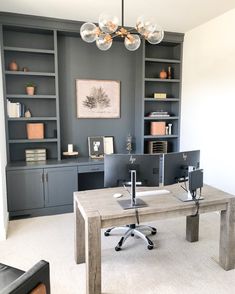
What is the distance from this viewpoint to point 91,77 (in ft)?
13.8

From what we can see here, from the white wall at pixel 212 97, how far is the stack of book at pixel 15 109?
2.71m

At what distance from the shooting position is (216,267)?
2426 millimetres

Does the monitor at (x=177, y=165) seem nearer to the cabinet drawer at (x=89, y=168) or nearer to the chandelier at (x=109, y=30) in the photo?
the chandelier at (x=109, y=30)

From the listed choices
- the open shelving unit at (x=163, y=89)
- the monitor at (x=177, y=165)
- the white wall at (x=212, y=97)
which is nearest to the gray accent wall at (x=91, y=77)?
the open shelving unit at (x=163, y=89)

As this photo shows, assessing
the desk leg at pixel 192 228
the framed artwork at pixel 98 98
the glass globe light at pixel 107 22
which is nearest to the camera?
the glass globe light at pixel 107 22

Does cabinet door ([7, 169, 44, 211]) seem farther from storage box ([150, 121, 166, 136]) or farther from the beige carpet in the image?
storage box ([150, 121, 166, 136])

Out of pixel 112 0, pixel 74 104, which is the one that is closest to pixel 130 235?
pixel 74 104

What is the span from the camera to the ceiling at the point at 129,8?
3020mm

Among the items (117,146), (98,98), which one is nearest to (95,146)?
(117,146)

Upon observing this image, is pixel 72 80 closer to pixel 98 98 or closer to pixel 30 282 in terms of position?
pixel 98 98

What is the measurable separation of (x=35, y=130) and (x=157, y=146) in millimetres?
2103

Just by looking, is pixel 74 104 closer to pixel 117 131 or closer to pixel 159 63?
pixel 117 131

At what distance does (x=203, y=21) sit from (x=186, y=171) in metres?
2.55

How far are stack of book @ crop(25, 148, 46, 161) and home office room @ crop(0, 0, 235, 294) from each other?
0.03 metres
